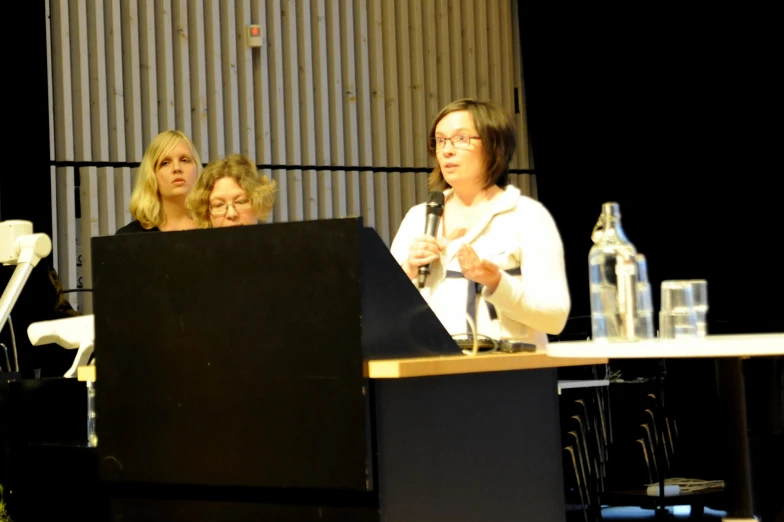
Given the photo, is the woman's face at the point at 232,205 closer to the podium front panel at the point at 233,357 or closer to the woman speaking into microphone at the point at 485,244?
the woman speaking into microphone at the point at 485,244


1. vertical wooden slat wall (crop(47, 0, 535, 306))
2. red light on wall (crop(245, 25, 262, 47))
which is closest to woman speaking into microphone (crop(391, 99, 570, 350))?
vertical wooden slat wall (crop(47, 0, 535, 306))

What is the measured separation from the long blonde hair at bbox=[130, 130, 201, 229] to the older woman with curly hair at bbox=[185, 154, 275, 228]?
1029mm

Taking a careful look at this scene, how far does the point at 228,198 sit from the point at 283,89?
158 inches

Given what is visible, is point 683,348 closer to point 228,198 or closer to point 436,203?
point 436,203

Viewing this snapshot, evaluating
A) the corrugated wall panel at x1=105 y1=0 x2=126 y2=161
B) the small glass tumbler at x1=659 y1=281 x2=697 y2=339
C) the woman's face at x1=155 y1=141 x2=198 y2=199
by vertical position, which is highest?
the corrugated wall panel at x1=105 y1=0 x2=126 y2=161

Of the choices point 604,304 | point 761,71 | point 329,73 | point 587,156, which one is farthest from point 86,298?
point 604,304

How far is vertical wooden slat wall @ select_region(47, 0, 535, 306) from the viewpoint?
6469 mm

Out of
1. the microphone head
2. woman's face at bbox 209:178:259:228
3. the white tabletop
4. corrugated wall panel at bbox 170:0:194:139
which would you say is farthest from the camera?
corrugated wall panel at bbox 170:0:194:139

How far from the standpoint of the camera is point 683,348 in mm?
1952

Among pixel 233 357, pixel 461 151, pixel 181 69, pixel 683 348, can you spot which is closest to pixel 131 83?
pixel 181 69

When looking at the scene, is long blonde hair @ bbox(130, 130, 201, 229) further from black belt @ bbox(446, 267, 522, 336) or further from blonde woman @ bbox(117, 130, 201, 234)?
black belt @ bbox(446, 267, 522, 336)

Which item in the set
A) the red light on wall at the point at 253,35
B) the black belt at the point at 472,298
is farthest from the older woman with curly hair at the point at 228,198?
the red light on wall at the point at 253,35

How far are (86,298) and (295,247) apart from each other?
15.1 feet

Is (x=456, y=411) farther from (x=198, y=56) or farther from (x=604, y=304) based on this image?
(x=198, y=56)
